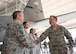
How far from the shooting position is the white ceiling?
308 centimetres

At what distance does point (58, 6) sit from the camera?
3289 mm

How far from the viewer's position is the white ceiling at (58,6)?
3.08 m

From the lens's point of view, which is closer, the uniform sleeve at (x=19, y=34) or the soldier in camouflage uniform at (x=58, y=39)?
the uniform sleeve at (x=19, y=34)

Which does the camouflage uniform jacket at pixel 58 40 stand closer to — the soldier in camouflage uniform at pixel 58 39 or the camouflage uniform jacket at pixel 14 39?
the soldier in camouflage uniform at pixel 58 39

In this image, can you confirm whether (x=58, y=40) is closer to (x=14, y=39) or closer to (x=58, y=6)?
(x=14, y=39)

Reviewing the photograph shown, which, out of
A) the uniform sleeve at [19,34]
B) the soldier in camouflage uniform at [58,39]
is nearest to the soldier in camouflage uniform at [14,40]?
the uniform sleeve at [19,34]

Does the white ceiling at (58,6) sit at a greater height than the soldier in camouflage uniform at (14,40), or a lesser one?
greater

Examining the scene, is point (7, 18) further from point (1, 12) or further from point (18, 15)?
point (18, 15)

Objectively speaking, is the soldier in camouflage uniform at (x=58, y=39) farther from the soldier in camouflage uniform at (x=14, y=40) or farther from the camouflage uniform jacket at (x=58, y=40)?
the soldier in camouflage uniform at (x=14, y=40)

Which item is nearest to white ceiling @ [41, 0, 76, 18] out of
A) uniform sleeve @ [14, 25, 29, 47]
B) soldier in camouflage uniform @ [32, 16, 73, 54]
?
soldier in camouflage uniform @ [32, 16, 73, 54]

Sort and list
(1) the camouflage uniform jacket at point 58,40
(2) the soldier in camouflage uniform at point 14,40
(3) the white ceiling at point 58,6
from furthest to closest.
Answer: (3) the white ceiling at point 58,6 < (1) the camouflage uniform jacket at point 58,40 < (2) the soldier in camouflage uniform at point 14,40

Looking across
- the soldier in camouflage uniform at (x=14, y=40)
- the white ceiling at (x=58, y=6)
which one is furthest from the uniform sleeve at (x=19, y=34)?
the white ceiling at (x=58, y=6)

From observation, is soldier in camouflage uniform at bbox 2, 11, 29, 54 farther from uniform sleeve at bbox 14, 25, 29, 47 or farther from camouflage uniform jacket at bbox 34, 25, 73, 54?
camouflage uniform jacket at bbox 34, 25, 73, 54

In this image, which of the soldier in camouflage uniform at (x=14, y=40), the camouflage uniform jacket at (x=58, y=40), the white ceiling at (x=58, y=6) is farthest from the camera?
the white ceiling at (x=58, y=6)
